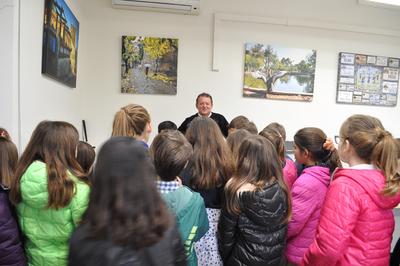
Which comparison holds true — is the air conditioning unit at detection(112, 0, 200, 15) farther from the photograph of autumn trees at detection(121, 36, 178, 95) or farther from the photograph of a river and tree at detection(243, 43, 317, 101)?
the photograph of a river and tree at detection(243, 43, 317, 101)

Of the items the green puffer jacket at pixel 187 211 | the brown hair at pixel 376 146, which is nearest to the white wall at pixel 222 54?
the green puffer jacket at pixel 187 211

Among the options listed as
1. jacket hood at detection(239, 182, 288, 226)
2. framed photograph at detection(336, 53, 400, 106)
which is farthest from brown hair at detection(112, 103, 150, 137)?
framed photograph at detection(336, 53, 400, 106)

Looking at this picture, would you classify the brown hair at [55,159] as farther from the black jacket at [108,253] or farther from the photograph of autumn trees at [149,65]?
the photograph of autumn trees at [149,65]

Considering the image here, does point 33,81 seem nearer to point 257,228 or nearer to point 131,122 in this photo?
point 131,122

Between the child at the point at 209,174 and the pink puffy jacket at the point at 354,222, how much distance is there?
0.49m

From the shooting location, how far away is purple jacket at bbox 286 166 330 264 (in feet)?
5.56

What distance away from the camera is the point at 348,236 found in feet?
4.25

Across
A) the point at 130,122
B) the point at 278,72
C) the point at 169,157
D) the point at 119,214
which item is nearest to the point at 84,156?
the point at 130,122

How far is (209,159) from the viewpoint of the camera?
1584 millimetres

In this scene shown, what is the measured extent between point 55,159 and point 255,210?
0.88 metres

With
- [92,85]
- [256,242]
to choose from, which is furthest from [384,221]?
[92,85]

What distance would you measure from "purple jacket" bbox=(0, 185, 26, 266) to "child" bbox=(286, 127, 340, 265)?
1.30 m

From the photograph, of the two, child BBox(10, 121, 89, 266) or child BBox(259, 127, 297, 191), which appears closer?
child BBox(10, 121, 89, 266)

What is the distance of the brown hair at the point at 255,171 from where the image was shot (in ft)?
4.75
